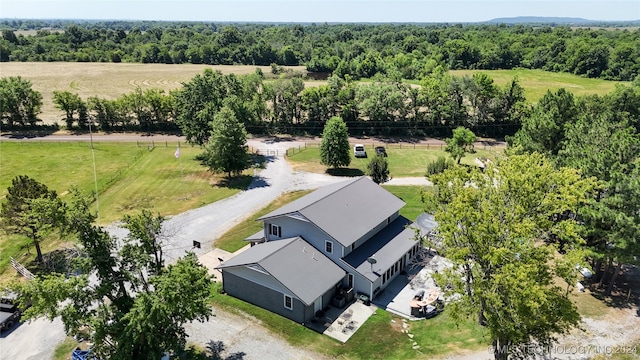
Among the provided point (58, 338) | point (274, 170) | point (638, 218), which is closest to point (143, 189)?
point (274, 170)

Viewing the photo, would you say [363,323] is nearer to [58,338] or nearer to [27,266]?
[58,338]

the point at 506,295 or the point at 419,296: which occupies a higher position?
the point at 506,295

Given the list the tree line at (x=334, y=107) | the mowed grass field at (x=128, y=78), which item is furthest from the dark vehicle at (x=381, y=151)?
→ the mowed grass field at (x=128, y=78)

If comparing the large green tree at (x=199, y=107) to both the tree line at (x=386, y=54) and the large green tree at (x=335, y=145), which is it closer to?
the large green tree at (x=335, y=145)

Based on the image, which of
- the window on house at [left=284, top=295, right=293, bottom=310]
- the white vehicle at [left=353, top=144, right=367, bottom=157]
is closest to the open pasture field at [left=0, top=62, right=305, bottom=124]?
the white vehicle at [left=353, top=144, right=367, bottom=157]

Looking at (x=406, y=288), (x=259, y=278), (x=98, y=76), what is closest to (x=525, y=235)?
(x=406, y=288)

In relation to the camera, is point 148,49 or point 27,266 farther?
point 148,49

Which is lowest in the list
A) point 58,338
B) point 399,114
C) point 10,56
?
point 58,338
